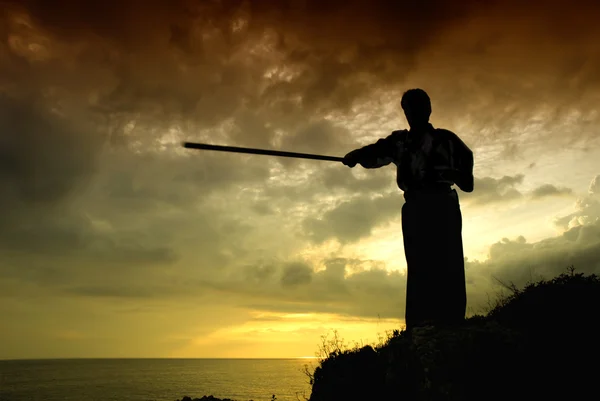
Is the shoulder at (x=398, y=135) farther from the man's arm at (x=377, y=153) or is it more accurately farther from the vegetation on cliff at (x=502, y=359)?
the vegetation on cliff at (x=502, y=359)

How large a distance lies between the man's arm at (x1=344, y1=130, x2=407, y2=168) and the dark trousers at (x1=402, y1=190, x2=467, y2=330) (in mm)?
795

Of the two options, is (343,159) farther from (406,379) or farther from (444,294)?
(406,379)

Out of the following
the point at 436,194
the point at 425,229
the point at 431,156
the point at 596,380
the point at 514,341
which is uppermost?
the point at 431,156

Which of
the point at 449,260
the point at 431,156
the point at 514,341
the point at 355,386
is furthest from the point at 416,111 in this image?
the point at 355,386

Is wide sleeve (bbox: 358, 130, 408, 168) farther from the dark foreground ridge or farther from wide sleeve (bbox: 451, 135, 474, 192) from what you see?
the dark foreground ridge

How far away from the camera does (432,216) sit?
22.8 ft

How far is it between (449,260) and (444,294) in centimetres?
49

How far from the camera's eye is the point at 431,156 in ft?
22.5

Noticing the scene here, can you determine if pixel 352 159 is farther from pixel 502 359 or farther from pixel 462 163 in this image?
pixel 502 359

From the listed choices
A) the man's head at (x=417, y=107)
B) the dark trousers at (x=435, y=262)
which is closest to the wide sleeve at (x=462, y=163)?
the dark trousers at (x=435, y=262)

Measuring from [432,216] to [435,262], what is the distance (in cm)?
66

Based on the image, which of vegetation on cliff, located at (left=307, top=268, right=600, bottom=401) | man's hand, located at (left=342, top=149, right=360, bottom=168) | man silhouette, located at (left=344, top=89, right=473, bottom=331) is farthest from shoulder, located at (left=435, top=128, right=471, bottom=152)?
vegetation on cliff, located at (left=307, top=268, right=600, bottom=401)

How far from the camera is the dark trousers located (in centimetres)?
680

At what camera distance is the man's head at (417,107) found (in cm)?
722
